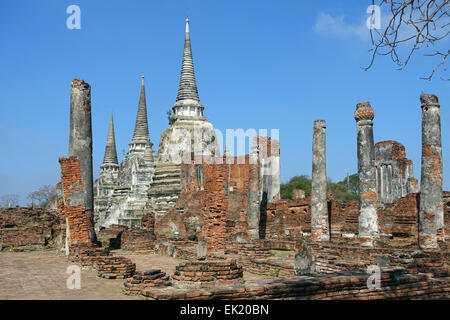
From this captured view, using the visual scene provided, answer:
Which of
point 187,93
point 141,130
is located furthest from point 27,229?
point 141,130

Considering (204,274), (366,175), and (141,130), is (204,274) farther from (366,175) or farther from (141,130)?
(141,130)

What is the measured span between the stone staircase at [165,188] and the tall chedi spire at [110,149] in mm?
22265

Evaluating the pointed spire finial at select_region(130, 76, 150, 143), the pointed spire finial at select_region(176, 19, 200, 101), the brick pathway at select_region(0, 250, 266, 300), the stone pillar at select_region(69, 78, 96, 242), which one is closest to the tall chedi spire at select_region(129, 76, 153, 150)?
the pointed spire finial at select_region(130, 76, 150, 143)

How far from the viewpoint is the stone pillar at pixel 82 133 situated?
14703mm

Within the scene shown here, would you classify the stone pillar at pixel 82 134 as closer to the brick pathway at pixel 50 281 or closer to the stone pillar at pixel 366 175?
the brick pathway at pixel 50 281

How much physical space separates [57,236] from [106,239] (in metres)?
1.81

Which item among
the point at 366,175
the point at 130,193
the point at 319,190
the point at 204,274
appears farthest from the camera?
the point at 130,193

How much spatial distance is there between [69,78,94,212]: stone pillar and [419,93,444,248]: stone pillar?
9619 millimetres

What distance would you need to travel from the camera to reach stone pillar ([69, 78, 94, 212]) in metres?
14.7

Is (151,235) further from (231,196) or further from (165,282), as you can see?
(231,196)

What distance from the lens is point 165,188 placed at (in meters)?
27.9

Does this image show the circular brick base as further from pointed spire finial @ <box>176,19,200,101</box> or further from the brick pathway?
pointed spire finial @ <box>176,19,200,101</box>

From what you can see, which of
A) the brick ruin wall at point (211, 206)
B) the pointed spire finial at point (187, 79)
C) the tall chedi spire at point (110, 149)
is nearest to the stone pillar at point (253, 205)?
the brick ruin wall at point (211, 206)

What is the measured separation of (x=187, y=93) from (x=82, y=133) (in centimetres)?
2440
